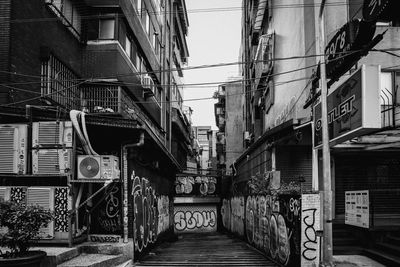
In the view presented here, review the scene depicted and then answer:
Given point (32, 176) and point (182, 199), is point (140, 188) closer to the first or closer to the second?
point (32, 176)

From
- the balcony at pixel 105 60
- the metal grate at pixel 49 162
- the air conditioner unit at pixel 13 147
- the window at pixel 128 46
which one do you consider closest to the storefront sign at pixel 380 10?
the metal grate at pixel 49 162

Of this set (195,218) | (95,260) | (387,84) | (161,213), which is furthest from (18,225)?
(195,218)

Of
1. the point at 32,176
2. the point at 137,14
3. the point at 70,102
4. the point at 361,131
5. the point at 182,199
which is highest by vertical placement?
the point at 137,14

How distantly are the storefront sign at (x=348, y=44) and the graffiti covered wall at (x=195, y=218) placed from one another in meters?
27.9

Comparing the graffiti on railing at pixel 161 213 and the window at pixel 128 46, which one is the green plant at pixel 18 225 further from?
the window at pixel 128 46

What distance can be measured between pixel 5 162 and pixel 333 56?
8.64m

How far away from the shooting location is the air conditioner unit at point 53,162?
1070cm

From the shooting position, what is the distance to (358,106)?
9.59m

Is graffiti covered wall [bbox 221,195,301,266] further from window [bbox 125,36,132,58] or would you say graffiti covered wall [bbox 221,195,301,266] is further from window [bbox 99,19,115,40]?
window [bbox 99,19,115,40]

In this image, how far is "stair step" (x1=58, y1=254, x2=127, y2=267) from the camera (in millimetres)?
9508

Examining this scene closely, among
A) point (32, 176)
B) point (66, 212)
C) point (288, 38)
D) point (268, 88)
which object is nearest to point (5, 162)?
point (32, 176)

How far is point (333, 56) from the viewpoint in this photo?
11.5 m

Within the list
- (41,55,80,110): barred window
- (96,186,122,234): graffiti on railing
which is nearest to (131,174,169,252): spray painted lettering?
(96,186,122,234): graffiti on railing

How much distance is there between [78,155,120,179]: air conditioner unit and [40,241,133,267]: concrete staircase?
68.5 inches
